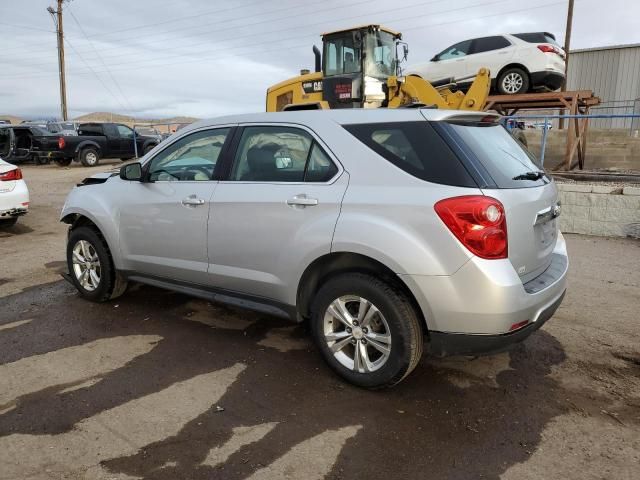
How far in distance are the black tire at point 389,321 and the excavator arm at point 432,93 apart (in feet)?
28.5

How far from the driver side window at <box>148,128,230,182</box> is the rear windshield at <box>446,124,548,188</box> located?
73.6 inches

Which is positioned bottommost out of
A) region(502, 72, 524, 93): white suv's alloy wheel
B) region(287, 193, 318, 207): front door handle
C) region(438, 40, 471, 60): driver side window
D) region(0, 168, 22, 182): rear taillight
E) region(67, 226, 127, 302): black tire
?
region(67, 226, 127, 302): black tire

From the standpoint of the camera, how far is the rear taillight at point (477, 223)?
2.88 metres

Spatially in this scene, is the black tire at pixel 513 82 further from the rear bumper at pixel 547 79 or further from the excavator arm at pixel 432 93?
the excavator arm at pixel 432 93

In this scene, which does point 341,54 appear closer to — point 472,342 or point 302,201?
point 302,201

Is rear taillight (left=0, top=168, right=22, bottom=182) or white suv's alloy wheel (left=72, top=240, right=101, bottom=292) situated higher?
rear taillight (left=0, top=168, right=22, bottom=182)

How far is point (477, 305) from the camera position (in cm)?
291

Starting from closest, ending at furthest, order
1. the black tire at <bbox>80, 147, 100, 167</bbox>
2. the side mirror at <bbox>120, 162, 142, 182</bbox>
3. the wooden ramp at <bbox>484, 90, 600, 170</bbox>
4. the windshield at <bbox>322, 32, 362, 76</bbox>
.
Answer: the side mirror at <bbox>120, 162, 142, 182</bbox> < the windshield at <bbox>322, 32, 362, 76</bbox> < the wooden ramp at <bbox>484, 90, 600, 170</bbox> < the black tire at <bbox>80, 147, 100, 167</bbox>

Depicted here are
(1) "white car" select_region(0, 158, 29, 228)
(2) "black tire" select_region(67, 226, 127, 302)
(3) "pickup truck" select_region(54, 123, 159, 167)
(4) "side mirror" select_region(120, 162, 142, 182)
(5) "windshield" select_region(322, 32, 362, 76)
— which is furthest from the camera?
(3) "pickup truck" select_region(54, 123, 159, 167)

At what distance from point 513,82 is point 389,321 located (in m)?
11.2

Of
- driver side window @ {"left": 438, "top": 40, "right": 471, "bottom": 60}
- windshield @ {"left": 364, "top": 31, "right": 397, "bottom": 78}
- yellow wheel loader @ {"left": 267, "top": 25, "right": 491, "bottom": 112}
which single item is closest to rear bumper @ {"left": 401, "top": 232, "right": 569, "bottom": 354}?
yellow wheel loader @ {"left": 267, "top": 25, "right": 491, "bottom": 112}

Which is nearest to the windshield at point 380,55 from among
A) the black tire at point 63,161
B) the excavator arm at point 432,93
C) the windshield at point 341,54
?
the windshield at point 341,54

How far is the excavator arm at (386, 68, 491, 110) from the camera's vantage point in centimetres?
1122

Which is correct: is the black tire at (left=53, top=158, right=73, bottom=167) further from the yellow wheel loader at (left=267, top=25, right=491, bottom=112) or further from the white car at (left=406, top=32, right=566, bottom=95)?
the white car at (left=406, top=32, right=566, bottom=95)
